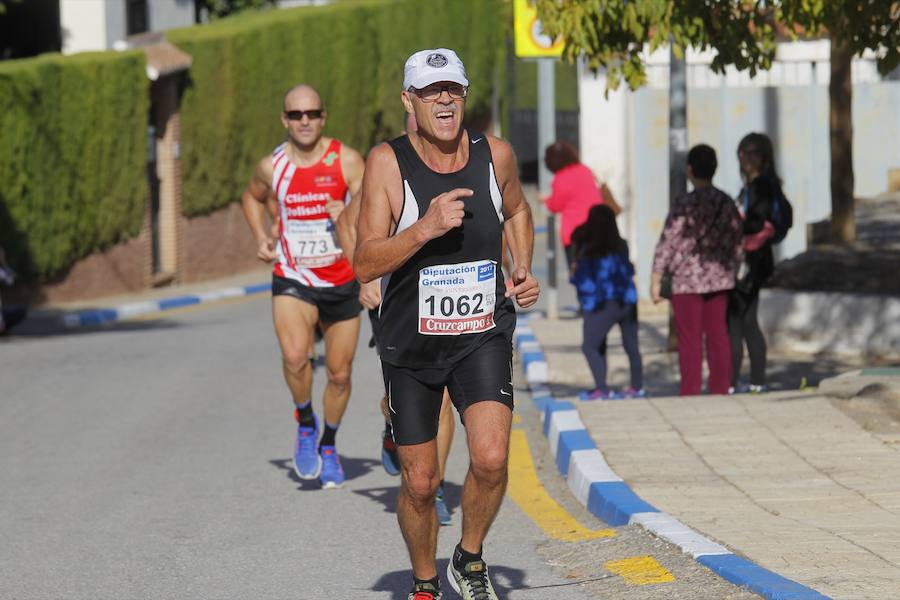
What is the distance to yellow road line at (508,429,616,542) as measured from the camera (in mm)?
8508

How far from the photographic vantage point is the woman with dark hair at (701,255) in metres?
12.3

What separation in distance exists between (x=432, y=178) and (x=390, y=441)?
3.15 m

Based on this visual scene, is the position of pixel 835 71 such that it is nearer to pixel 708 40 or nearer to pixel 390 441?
pixel 708 40

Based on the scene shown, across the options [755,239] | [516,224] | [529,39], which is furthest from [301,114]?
[529,39]

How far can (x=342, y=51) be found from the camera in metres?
36.1

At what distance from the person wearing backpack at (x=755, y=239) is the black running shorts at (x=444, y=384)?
6.47m

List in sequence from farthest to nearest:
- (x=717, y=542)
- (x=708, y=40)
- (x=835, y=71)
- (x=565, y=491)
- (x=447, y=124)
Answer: (x=835, y=71) → (x=708, y=40) → (x=565, y=491) → (x=717, y=542) → (x=447, y=124)

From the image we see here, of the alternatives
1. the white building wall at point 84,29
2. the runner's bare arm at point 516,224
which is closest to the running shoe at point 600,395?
the runner's bare arm at point 516,224

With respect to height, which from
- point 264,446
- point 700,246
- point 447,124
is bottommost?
point 264,446

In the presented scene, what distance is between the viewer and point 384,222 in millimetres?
6297

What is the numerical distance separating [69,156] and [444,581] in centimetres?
1883

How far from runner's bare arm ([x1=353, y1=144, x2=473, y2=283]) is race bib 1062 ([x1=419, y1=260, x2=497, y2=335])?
0.56 ft

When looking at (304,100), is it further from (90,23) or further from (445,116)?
(90,23)

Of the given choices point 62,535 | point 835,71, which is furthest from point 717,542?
point 835,71
